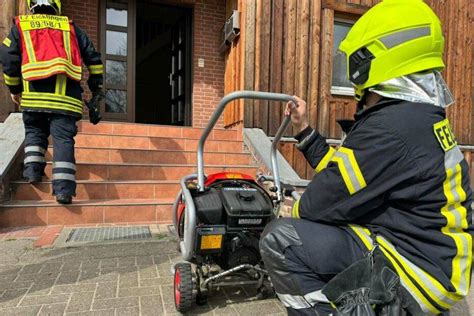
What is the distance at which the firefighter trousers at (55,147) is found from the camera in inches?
153

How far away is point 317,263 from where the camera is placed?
1314mm

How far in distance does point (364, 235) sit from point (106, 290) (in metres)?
1.86

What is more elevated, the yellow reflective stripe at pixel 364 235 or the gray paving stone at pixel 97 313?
the yellow reflective stripe at pixel 364 235

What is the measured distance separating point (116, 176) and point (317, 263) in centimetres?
396

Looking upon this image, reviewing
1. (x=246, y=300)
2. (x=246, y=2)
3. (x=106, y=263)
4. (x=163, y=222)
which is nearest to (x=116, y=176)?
(x=163, y=222)

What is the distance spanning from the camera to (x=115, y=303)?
225 centimetres

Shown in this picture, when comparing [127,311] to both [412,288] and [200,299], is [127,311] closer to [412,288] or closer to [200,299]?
[200,299]

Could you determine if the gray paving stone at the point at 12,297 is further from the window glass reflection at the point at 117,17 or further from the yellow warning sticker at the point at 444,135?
the window glass reflection at the point at 117,17

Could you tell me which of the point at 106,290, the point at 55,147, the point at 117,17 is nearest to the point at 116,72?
the point at 117,17

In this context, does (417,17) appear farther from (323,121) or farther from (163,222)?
(323,121)

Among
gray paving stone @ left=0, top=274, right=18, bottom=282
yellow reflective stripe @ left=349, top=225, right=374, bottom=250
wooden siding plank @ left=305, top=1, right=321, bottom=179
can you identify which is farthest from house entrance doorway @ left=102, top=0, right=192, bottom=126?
yellow reflective stripe @ left=349, top=225, right=374, bottom=250

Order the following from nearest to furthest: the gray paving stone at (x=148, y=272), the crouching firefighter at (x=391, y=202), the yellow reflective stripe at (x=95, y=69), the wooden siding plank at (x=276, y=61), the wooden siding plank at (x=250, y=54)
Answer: the crouching firefighter at (x=391, y=202) → the gray paving stone at (x=148, y=272) → the yellow reflective stripe at (x=95, y=69) → the wooden siding plank at (x=250, y=54) → the wooden siding plank at (x=276, y=61)

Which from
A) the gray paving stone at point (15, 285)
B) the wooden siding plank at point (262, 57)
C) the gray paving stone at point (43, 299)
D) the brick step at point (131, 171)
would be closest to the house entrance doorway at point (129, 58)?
the wooden siding plank at point (262, 57)

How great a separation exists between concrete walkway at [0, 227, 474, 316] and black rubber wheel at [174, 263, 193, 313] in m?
0.13
